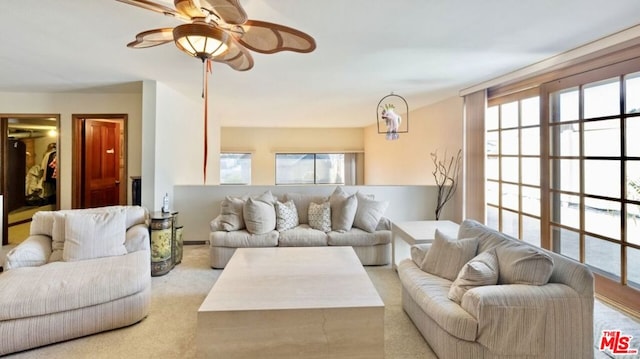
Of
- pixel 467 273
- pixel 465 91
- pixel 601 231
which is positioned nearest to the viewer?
pixel 467 273

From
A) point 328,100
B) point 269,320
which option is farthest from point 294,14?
point 328,100

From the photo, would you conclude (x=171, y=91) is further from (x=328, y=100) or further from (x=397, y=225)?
(x=397, y=225)

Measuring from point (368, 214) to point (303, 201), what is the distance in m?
0.95

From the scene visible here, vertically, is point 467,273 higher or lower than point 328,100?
lower

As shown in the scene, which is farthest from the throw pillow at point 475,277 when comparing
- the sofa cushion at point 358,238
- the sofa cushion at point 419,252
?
the sofa cushion at point 358,238

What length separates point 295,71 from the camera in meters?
3.43

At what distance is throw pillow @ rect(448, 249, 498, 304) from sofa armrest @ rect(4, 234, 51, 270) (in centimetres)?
341

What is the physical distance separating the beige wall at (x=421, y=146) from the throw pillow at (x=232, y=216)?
3.22 meters

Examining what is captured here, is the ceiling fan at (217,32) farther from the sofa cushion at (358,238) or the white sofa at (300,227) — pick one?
the sofa cushion at (358,238)

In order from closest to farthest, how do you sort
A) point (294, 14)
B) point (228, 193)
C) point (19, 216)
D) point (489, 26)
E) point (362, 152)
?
point (294, 14), point (489, 26), point (228, 193), point (19, 216), point (362, 152)

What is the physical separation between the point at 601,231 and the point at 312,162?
6865 mm

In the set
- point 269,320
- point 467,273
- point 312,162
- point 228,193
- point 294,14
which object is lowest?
point 269,320

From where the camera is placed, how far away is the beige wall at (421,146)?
4.66 metres

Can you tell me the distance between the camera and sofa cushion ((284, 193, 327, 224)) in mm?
4234
